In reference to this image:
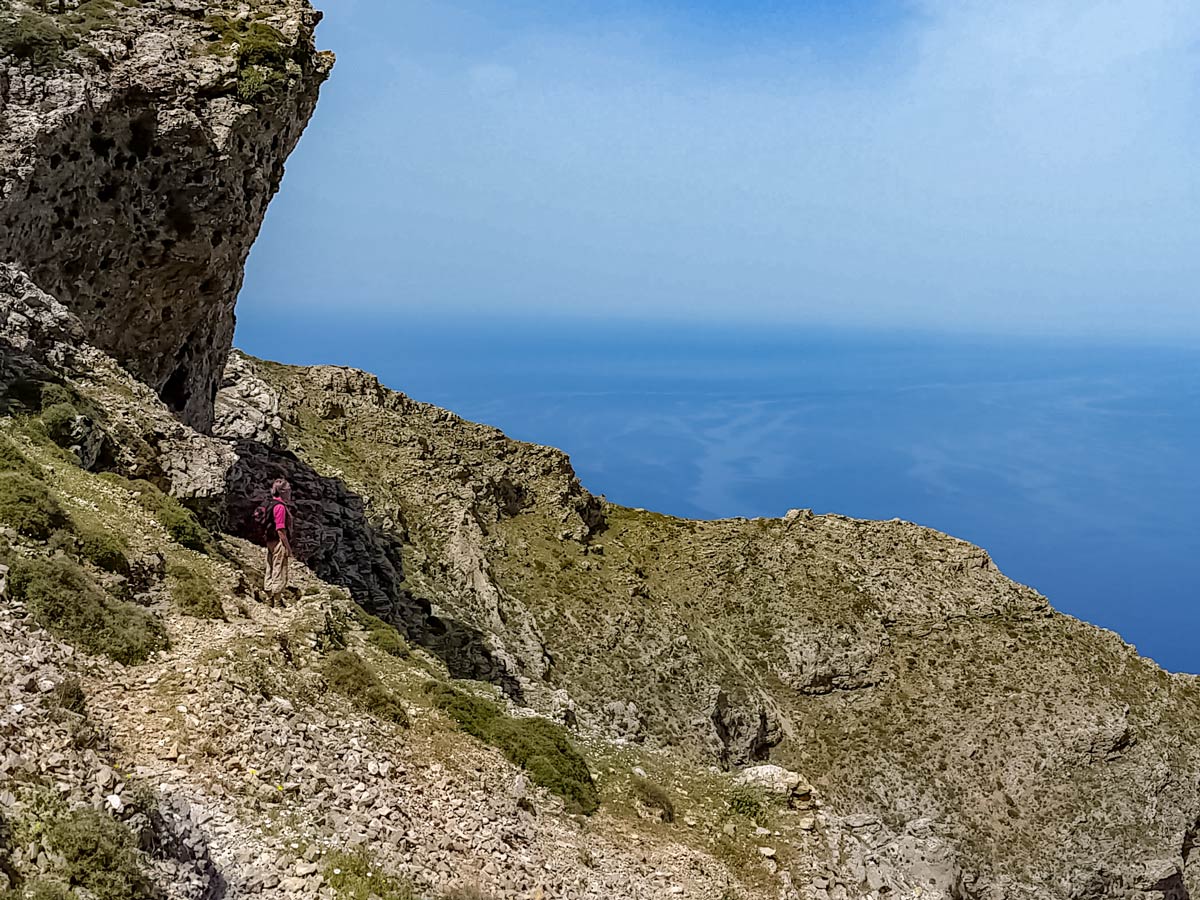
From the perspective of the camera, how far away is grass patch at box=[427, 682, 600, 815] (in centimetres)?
2223

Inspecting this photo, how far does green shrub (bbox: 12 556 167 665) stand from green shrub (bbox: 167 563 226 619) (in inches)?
89.3

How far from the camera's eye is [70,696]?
1562 cm

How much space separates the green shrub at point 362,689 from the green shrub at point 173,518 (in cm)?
734

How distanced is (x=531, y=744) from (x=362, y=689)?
15.4 feet

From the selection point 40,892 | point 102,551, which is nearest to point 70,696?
point 40,892

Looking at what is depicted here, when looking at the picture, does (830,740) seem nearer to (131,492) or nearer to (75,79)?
(131,492)

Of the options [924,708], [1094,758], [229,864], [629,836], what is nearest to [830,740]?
[924,708]

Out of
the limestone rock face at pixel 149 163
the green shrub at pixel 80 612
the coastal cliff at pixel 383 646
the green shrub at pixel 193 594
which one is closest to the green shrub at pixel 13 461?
the coastal cliff at pixel 383 646

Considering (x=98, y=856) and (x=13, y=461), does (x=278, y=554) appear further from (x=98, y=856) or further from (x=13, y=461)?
(x=98, y=856)

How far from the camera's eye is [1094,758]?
2771 inches

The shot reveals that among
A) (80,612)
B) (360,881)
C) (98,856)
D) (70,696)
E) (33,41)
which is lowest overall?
(360,881)

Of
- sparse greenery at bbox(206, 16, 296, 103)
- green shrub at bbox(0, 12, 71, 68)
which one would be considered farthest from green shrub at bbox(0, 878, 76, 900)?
sparse greenery at bbox(206, 16, 296, 103)

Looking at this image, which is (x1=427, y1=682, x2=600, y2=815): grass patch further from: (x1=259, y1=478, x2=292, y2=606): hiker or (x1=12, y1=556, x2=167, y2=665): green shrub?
(x1=12, y1=556, x2=167, y2=665): green shrub

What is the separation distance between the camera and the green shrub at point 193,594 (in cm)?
2217
